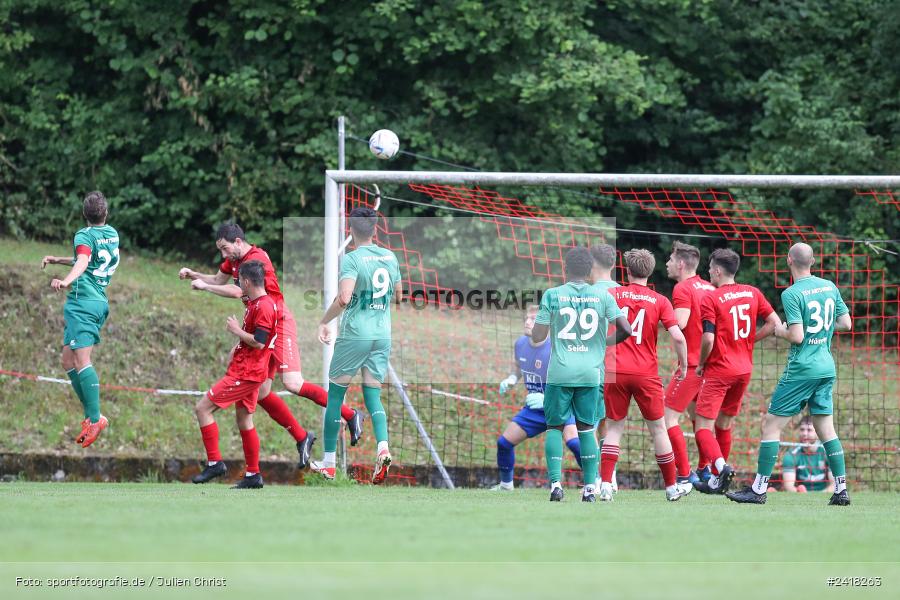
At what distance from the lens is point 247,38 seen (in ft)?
62.1

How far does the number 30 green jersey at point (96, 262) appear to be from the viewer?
32.5 ft

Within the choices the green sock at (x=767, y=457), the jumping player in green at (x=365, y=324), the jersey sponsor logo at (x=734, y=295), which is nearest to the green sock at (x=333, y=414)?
the jumping player in green at (x=365, y=324)

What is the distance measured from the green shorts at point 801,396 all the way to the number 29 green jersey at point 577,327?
1.46m

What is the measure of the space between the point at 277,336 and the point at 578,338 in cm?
274

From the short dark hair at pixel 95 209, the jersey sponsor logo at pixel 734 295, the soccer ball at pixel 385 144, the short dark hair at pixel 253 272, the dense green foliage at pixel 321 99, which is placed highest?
the dense green foliage at pixel 321 99

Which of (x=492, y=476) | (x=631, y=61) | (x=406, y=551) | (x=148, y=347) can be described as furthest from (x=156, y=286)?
(x=406, y=551)

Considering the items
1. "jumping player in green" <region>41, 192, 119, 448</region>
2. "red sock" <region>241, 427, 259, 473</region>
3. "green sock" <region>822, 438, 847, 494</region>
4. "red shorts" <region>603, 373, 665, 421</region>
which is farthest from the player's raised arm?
"green sock" <region>822, 438, 847, 494</region>

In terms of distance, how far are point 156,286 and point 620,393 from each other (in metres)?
9.25

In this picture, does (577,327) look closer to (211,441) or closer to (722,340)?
(722,340)

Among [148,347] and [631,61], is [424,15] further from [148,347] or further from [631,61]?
[148,347]

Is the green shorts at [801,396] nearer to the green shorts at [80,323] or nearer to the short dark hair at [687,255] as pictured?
the short dark hair at [687,255]

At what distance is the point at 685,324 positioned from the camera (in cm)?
993

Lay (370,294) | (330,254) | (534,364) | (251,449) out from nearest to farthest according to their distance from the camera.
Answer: (251,449) < (370,294) < (534,364) < (330,254)

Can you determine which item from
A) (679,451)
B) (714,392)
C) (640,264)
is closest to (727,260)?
(640,264)
